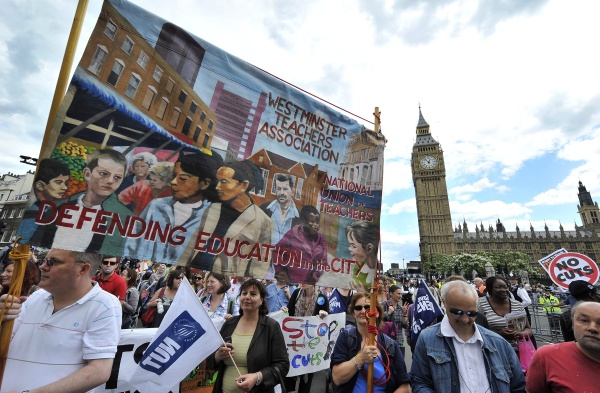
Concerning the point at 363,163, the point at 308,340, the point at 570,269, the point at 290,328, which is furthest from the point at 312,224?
the point at 570,269

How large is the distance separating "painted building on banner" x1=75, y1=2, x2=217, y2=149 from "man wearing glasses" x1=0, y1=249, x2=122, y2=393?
1052mm

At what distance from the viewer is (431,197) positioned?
330 ft

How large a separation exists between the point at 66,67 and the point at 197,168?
109 centimetres

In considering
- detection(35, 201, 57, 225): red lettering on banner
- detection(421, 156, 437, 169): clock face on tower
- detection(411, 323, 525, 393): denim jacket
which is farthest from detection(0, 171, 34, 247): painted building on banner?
detection(421, 156, 437, 169): clock face on tower

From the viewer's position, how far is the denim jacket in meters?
2.28

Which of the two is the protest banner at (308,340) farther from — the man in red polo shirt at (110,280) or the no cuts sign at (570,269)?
the no cuts sign at (570,269)

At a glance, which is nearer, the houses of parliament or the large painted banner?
the large painted banner

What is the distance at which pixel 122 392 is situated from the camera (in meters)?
3.43

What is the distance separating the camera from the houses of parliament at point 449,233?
95.8 metres

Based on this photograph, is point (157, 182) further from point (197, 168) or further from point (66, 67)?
point (66, 67)

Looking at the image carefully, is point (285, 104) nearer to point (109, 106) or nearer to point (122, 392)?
point (109, 106)

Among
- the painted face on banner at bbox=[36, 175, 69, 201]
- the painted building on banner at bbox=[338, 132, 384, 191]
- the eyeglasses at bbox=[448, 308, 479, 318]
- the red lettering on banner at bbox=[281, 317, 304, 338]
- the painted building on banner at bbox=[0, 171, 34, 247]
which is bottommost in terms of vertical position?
the red lettering on banner at bbox=[281, 317, 304, 338]

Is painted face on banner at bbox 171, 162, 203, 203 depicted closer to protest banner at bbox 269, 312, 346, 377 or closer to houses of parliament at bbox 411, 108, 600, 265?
protest banner at bbox 269, 312, 346, 377

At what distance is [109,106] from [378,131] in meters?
2.79
